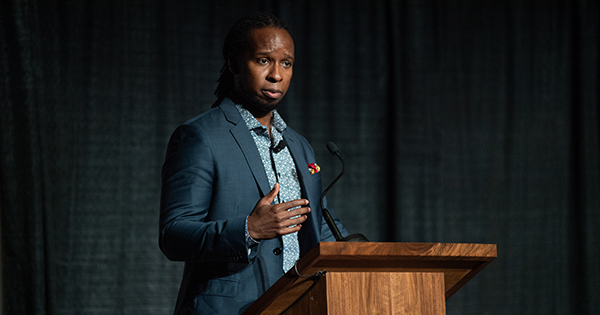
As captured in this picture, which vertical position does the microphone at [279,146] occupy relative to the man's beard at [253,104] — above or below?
below

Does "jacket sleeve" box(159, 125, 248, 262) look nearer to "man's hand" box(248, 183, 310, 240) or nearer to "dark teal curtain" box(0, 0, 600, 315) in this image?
"man's hand" box(248, 183, 310, 240)

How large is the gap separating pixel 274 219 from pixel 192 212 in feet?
1.16

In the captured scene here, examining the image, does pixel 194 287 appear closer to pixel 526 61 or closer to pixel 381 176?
pixel 381 176

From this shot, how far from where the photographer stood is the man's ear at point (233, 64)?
5.98 ft

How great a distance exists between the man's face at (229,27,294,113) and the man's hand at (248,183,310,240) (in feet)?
1.89

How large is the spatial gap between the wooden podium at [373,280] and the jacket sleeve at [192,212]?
17 cm

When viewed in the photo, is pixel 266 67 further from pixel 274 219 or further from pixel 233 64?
pixel 274 219

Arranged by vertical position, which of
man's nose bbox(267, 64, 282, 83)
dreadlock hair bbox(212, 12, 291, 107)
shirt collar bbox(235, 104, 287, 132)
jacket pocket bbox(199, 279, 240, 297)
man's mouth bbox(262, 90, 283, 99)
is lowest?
jacket pocket bbox(199, 279, 240, 297)

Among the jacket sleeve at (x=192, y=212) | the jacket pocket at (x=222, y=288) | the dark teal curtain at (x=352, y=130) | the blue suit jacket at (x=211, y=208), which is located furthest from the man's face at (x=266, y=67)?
the dark teal curtain at (x=352, y=130)

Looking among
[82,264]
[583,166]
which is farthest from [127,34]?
[583,166]

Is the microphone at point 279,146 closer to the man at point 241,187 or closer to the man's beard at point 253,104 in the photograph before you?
the man at point 241,187

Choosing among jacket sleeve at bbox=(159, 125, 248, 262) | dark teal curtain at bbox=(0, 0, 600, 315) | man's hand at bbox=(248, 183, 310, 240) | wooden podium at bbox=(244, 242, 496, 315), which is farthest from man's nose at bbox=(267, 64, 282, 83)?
dark teal curtain at bbox=(0, 0, 600, 315)

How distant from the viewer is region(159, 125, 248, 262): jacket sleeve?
4.37ft

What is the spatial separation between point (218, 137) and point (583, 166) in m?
2.50
